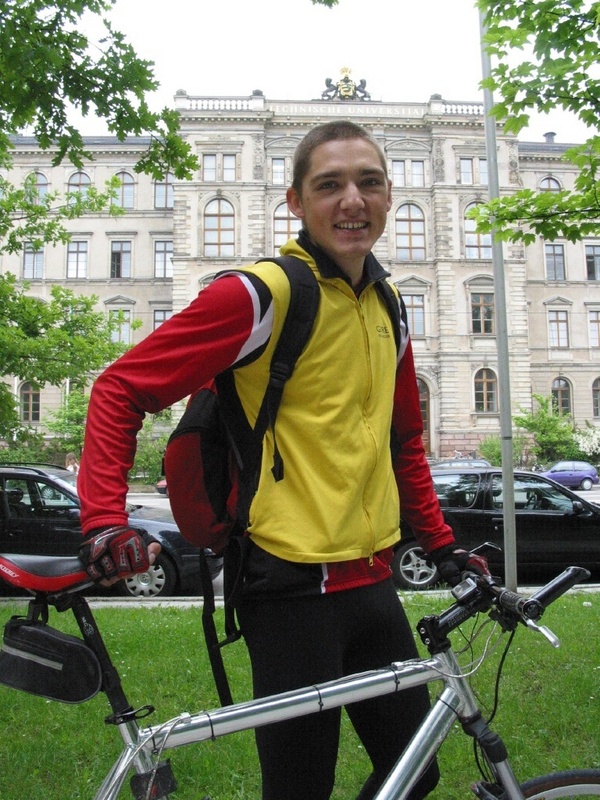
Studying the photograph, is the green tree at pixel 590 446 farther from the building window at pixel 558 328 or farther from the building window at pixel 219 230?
the building window at pixel 219 230

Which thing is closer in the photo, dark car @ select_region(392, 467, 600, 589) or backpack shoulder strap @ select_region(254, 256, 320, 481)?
backpack shoulder strap @ select_region(254, 256, 320, 481)

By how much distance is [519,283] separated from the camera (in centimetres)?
4362

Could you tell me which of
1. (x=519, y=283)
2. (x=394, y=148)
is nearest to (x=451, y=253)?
(x=519, y=283)

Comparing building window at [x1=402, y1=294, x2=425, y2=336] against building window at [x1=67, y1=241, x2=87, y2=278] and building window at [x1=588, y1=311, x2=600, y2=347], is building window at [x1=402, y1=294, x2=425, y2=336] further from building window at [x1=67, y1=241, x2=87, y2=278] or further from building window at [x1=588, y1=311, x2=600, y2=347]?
building window at [x1=67, y1=241, x2=87, y2=278]

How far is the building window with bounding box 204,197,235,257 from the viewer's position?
140 feet

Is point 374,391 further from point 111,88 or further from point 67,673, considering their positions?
point 111,88

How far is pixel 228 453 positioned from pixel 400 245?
4368cm

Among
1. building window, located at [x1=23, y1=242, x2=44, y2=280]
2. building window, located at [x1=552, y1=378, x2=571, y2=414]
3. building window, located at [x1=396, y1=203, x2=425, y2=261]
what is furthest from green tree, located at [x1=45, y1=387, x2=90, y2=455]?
building window, located at [x1=552, y1=378, x2=571, y2=414]

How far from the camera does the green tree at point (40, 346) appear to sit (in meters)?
10.7

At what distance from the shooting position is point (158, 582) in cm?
880

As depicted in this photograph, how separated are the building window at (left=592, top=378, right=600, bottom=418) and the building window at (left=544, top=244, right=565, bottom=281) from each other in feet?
23.8

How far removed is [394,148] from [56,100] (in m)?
41.2

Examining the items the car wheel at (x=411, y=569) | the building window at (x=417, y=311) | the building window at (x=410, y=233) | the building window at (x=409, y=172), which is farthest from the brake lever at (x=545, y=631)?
the building window at (x=409, y=172)

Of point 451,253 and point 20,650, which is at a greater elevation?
point 451,253
